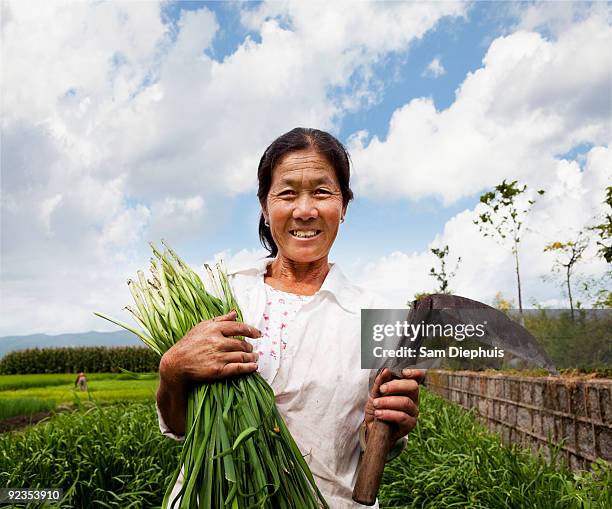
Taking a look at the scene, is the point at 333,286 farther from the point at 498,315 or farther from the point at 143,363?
the point at 143,363

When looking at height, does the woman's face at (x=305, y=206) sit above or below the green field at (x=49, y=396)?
above

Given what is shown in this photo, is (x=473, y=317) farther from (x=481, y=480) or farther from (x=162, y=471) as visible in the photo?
(x=162, y=471)

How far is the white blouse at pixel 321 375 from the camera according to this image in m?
1.31

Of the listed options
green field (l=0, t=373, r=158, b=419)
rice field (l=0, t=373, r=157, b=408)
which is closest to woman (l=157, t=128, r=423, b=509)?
green field (l=0, t=373, r=158, b=419)

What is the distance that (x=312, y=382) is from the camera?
1.31 metres

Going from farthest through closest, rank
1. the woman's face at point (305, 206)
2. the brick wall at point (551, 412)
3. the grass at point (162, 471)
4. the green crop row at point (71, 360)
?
the green crop row at point (71, 360), the brick wall at point (551, 412), the grass at point (162, 471), the woman's face at point (305, 206)

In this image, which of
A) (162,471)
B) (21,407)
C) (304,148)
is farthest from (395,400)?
(21,407)

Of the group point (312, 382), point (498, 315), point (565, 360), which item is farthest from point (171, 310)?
point (565, 360)

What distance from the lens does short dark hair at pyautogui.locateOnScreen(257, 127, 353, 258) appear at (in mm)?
1480

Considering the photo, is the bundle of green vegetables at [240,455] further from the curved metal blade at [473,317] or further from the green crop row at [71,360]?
the green crop row at [71,360]

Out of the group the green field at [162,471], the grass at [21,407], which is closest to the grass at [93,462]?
the green field at [162,471]

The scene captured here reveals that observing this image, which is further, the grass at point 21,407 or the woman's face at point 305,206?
the grass at point 21,407

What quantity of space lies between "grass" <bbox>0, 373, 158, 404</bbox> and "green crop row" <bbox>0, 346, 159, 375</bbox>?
5.20 m

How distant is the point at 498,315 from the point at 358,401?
1.33 ft
